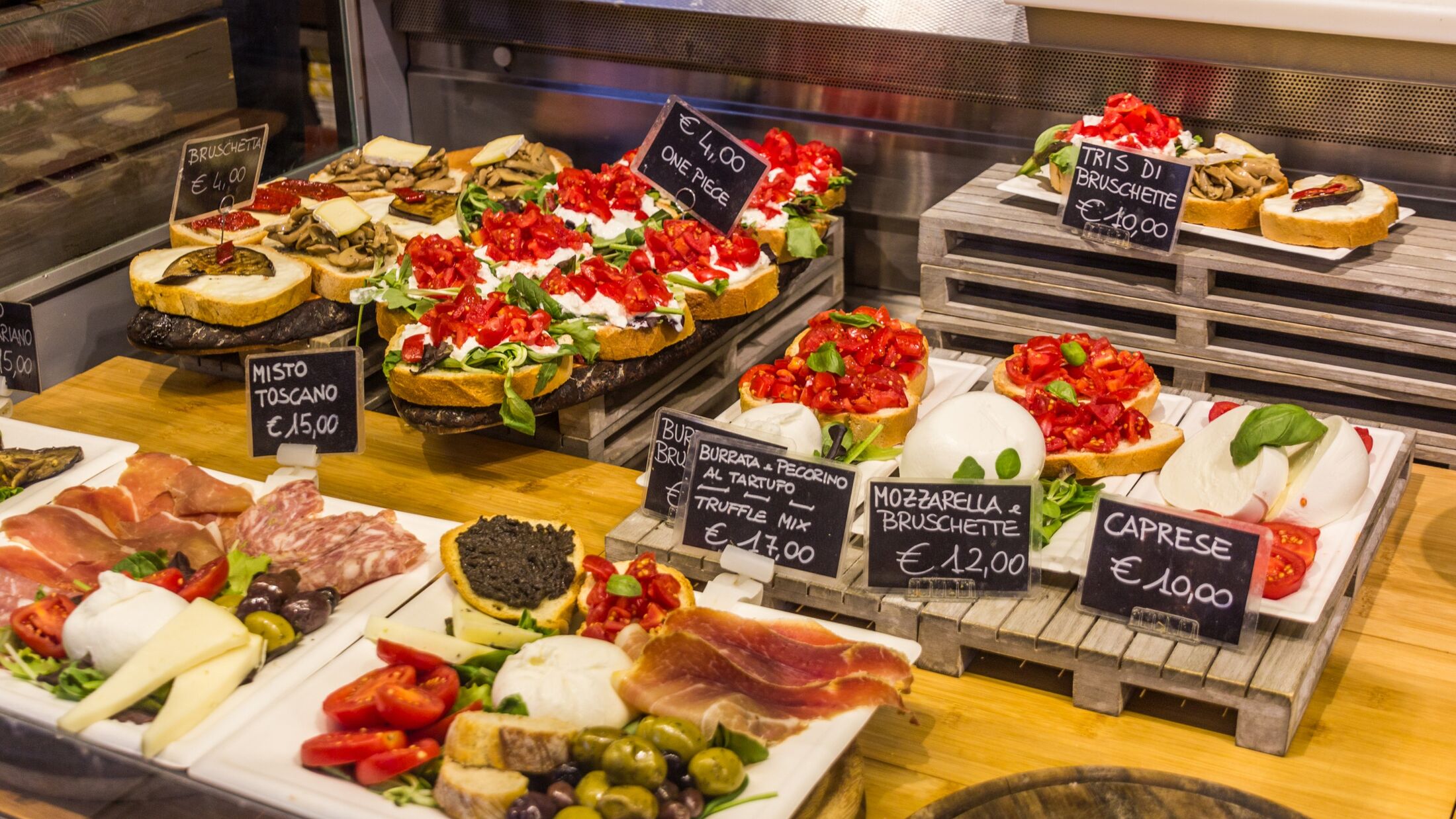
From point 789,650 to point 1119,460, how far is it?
968mm

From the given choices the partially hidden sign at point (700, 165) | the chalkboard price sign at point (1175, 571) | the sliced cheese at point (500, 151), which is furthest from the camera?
the sliced cheese at point (500, 151)

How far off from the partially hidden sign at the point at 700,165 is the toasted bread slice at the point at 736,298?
17 centimetres

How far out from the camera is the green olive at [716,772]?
1.94 m

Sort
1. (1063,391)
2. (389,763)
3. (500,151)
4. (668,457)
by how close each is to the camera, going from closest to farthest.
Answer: (389,763), (668,457), (1063,391), (500,151)

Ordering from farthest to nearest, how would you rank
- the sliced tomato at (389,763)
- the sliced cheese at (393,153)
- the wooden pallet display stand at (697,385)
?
the sliced cheese at (393,153) → the wooden pallet display stand at (697,385) → the sliced tomato at (389,763)

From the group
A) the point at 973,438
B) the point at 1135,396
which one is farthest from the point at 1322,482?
the point at 973,438

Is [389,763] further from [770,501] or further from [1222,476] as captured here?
[1222,476]

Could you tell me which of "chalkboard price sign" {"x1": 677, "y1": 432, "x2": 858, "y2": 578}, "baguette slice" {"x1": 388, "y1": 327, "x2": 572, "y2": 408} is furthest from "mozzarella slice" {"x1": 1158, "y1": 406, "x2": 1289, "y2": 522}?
"baguette slice" {"x1": 388, "y1": 327, "x2": 572, "y2": 408}

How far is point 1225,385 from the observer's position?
3.62 meters

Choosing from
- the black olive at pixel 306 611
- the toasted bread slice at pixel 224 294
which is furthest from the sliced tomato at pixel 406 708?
the toasted bread slice at pixel 224 294

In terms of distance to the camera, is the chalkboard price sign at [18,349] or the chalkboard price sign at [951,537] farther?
the chalkboard price sign at [18,349]

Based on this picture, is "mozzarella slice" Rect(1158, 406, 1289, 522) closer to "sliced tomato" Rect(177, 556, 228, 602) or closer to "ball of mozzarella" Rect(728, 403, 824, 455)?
"ball of mozzarella" Rect(728, 403, 824, 455)

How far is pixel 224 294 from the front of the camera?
12.0 ft

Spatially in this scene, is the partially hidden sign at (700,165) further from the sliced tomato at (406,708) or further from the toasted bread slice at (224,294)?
the sliced tomato at (406,708)
